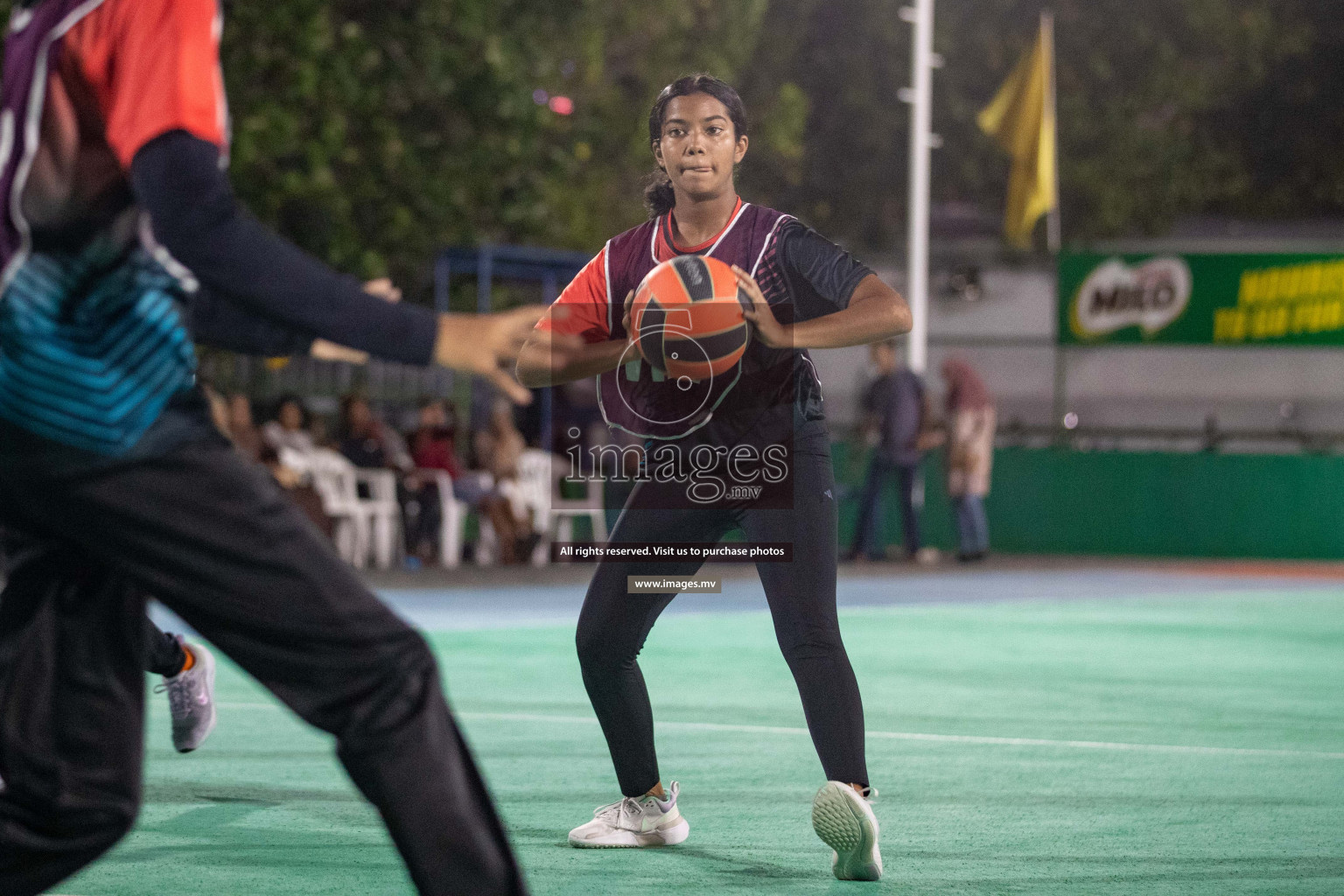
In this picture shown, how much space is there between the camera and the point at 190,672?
608 cm

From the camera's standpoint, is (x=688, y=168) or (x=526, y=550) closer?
(x=688, y=168)

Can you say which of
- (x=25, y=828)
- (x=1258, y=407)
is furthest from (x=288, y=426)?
(x=1258, y=407)

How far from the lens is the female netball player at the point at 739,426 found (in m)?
5.28

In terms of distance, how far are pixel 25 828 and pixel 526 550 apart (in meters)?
16.1

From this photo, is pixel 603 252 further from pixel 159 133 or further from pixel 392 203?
pixel 392 203

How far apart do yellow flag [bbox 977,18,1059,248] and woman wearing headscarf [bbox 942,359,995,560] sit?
440 cm

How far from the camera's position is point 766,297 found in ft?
17.7

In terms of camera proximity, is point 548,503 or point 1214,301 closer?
point 548,503

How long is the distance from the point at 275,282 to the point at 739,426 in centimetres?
244

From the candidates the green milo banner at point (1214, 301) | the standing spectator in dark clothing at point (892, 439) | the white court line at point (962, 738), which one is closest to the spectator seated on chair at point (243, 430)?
the standing spectator in dark clothing at point (892, 439)

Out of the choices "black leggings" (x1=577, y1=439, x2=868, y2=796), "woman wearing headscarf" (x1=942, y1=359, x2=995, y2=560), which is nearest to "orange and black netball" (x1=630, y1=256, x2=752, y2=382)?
"black leggings" (x1=577, y1=439, x2=868, y2=796)

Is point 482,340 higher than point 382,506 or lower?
higher

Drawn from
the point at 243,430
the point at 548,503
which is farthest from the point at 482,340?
the point at 548,503

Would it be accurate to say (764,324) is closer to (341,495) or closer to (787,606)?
(787,606)
